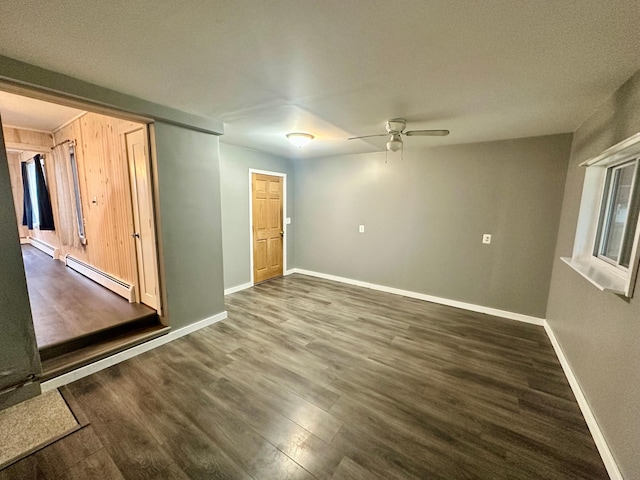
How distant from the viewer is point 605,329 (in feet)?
5.91

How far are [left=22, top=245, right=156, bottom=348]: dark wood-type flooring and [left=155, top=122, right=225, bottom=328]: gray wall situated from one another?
46 centimetres

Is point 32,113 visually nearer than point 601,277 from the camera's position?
No

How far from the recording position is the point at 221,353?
2.66 metres

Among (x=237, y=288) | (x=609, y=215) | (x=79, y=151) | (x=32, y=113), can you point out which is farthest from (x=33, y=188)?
(x=609, y=215)

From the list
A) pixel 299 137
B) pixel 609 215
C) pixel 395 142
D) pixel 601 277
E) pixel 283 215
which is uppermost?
pixel 299 137

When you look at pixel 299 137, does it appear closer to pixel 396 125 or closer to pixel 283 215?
pixel 396 125

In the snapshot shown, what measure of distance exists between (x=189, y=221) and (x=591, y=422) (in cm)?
387

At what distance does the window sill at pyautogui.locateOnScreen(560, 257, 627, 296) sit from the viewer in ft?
5.41

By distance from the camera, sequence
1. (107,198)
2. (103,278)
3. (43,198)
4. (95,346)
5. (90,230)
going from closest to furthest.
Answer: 1. (95,346)
2. (107,198)
3. (103,278)
4. (90,230)
5. (43,198)

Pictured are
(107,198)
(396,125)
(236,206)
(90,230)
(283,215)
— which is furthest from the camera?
(283,215)

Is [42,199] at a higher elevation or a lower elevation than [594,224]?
higher

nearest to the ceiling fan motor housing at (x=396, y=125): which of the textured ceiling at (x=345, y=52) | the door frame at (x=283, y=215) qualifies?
the textured ceiling at (x=345, y=52)

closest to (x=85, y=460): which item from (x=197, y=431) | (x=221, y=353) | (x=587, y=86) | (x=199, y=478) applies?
(x=197, y=431)

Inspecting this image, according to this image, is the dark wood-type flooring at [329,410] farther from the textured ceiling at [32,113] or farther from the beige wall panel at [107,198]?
the textured ceiling at [32,113]
